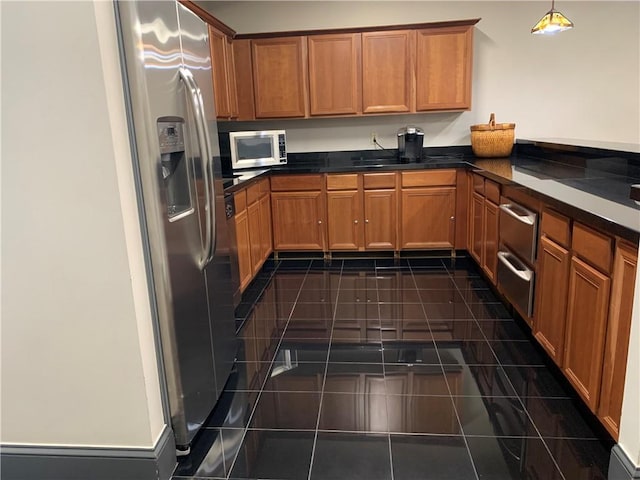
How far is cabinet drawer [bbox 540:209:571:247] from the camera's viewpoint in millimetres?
2094

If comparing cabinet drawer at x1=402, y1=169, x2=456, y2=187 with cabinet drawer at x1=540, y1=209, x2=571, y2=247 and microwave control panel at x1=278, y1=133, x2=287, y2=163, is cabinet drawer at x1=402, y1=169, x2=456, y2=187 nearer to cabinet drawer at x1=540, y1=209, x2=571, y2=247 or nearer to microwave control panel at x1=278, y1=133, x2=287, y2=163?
microwave control panel at x1=278, y1=133, x2=287, y2=163

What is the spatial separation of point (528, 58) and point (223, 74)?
293cm

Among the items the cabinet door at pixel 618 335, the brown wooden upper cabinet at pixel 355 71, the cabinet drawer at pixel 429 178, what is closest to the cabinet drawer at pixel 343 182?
the cabinet drawer at pixel 429 178

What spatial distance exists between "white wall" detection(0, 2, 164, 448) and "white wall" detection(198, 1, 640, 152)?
3573mm

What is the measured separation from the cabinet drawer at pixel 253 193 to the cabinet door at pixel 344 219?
747mm

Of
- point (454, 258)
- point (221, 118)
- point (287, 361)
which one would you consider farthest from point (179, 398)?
point (454, 258)

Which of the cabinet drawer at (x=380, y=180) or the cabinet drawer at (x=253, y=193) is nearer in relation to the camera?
the cabinet drawer at (x=253, y=193)

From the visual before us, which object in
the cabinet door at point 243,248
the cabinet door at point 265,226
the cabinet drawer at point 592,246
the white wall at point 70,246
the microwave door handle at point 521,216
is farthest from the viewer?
the cabinet door at point 265,226

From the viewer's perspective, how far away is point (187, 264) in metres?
1.86

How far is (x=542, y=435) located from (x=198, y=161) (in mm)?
1803

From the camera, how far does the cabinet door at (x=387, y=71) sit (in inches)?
171

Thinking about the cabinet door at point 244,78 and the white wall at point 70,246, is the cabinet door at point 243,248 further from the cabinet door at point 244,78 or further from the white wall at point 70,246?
the white wall at point 70,246

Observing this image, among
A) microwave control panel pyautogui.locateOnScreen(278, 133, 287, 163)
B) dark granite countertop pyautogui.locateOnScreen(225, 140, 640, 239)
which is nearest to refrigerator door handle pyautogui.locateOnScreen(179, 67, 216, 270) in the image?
dark granite countertop pyautogui.locateOnScreen(225, 140, 640, 239)

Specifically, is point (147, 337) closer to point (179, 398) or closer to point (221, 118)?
point (179, 398)
